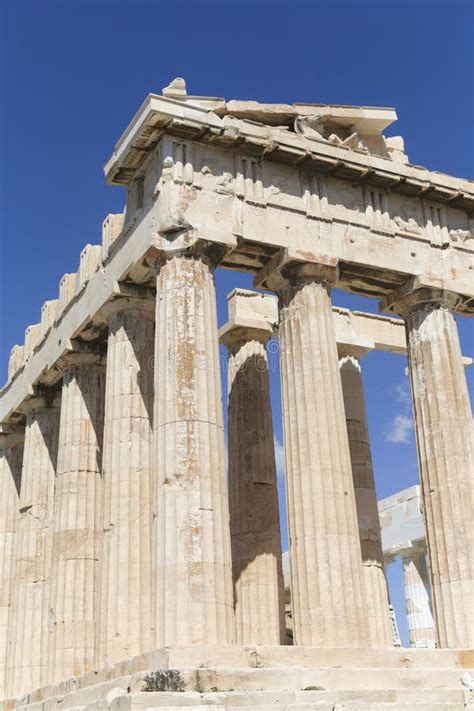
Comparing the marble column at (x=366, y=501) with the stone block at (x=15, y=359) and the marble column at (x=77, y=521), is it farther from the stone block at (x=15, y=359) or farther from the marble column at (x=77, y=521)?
the stone block at (x=15, y=359)

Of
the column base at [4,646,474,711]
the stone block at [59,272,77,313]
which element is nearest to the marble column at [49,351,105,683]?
the stone block at [59,272,77,313]

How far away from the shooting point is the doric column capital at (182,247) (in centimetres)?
2014

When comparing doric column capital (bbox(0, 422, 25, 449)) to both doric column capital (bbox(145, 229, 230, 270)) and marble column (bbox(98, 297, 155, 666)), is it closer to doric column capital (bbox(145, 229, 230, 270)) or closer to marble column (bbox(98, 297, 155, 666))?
marble column (bbox(98, 297, 155, 666))

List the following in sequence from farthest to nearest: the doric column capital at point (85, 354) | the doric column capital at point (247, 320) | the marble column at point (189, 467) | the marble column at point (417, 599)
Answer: the marble column at point (417, 599), the doric column capital at point (247, 320), the doric column capital at point (85, 354), the marble column at point (189, 467)

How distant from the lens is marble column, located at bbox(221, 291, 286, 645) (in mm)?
24578

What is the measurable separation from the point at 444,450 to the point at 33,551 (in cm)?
1315

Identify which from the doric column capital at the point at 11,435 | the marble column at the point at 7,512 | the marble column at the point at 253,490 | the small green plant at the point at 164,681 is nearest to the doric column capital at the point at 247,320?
the marble column at the point at 253,490

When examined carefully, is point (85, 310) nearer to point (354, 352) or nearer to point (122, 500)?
point (122, 500)

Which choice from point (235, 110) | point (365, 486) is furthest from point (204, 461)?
point (365, 486)

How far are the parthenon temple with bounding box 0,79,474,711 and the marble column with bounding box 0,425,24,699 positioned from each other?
121 cm

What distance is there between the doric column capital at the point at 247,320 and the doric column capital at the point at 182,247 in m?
7.17

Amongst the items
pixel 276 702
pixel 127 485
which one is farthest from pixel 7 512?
pixel 276 702

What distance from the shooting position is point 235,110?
2200 cm

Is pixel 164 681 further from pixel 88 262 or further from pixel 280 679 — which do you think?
pixel 88 262
